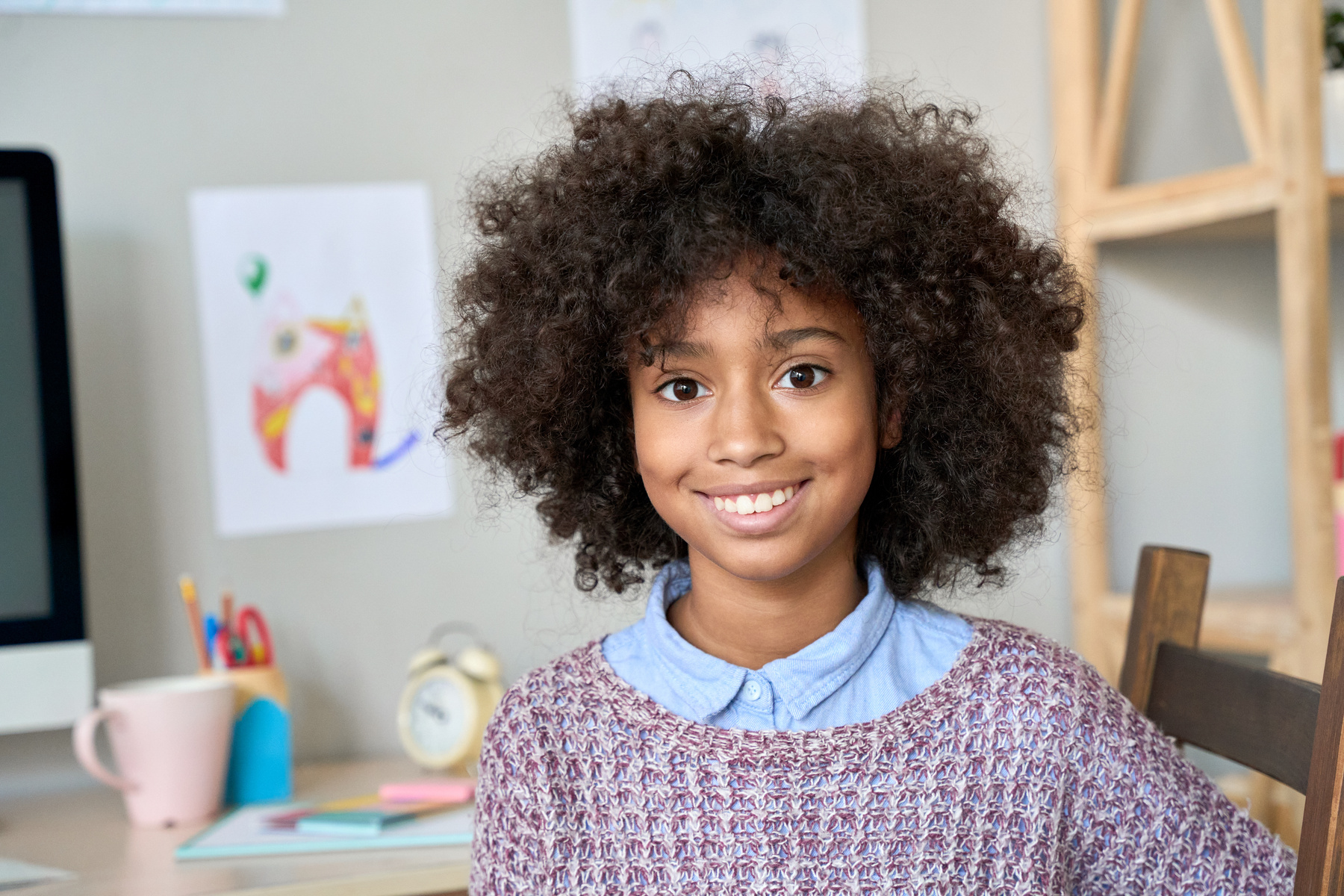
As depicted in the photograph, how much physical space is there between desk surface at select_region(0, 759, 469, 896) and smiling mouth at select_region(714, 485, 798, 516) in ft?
1.31

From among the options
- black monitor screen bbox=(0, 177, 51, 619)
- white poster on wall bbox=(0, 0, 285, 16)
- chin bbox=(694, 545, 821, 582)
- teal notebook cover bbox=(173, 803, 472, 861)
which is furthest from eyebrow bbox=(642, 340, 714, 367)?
white poster on wall bbox=(0, 0, 285, 16)

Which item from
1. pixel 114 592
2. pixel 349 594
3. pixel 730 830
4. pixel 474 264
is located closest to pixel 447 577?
→ pixel 349 594

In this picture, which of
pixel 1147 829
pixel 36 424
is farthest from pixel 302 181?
pixel 1147 829

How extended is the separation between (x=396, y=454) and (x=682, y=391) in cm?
63

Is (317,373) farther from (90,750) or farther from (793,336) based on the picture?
(793,336)

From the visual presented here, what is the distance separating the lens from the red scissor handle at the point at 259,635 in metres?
1.19

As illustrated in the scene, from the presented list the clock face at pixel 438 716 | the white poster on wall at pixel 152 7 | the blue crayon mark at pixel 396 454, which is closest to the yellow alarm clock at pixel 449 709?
the clock face at pixel 438 716

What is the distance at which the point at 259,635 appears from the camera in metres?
1.24

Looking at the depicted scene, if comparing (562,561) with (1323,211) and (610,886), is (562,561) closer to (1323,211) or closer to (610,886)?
(610,886)

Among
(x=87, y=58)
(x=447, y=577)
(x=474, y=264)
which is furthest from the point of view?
(x=447, y=577)

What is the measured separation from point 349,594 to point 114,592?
23 cm

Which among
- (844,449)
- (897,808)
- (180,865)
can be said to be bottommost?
(180,865)

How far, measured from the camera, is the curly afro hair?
0.73 metres

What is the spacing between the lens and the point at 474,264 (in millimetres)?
842
